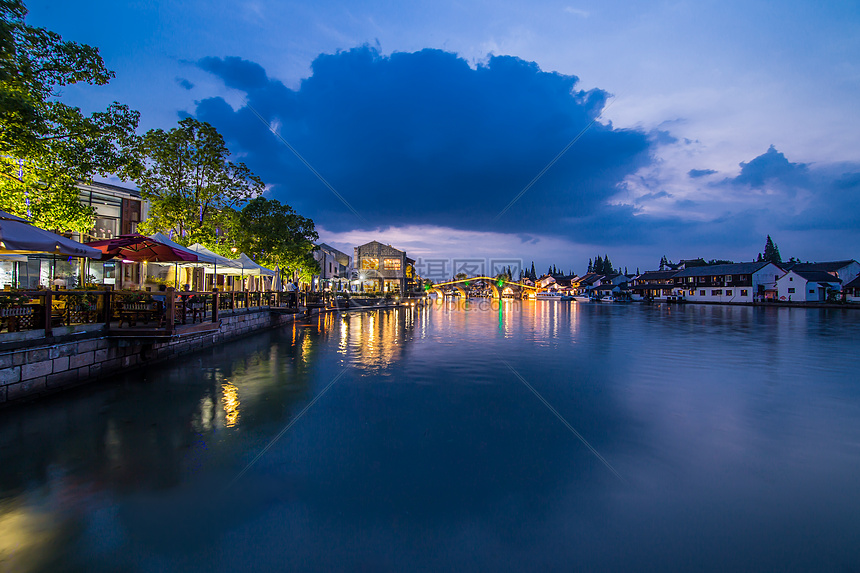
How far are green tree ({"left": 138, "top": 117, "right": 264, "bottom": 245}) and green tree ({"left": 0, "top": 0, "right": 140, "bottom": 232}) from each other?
7.77 meters

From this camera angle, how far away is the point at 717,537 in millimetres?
4117

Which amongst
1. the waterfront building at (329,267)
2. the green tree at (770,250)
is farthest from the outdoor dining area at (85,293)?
the green tree at (770,250)

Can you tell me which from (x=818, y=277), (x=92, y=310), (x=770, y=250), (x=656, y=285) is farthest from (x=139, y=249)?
(x=770, y=250)

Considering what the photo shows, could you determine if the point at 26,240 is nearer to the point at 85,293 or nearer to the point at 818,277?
the point at 85,293

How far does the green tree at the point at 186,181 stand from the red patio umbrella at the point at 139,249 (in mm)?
7755

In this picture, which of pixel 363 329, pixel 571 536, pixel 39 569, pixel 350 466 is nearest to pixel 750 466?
pixel 571 536

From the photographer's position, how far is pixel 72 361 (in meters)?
9.12

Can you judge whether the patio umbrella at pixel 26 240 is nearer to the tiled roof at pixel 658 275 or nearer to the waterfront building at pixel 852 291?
the waterfront building at pixel 852 291

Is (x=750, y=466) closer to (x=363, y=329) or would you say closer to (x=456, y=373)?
(x=456, y=373)

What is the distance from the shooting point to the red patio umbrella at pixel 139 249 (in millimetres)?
11542

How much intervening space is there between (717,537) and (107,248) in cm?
1547

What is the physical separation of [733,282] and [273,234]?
77.9 meters

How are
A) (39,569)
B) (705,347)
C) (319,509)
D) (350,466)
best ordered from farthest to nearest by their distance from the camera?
(705,347) < (350,466) < (319,509) < (39,569)

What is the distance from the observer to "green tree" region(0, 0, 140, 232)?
9219mm
